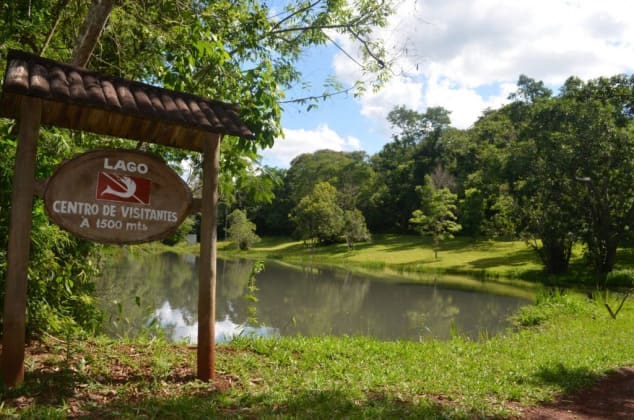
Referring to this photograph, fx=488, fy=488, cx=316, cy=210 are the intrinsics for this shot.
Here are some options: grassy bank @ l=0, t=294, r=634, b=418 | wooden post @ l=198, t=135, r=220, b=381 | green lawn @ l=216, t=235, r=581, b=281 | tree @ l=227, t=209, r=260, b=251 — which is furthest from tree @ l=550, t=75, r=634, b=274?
tree @ l=227, t=209, r=260, b=251

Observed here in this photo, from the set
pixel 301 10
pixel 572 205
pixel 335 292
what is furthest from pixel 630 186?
pixel 301 10

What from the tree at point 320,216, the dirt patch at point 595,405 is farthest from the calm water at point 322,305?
the tree at point 320,216

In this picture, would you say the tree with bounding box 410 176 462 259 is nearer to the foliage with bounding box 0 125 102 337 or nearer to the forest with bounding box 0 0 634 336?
the forest with bounding box 0 0 634 336

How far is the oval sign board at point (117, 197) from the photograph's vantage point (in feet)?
12.6

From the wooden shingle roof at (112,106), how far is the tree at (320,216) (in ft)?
130

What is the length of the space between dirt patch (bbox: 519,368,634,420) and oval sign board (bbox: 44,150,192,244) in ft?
11.8

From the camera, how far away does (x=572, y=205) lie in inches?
1067

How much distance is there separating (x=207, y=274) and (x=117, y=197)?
1006 mm

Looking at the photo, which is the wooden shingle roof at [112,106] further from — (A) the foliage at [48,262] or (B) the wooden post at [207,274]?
(A) the foliage at [48,262]

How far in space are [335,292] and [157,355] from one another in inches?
651

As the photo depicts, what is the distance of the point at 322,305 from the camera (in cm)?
1709

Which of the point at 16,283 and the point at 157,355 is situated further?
the point at 157,355

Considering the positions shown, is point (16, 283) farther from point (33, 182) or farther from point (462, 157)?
point (462, 157)

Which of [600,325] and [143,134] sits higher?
[143,134]
